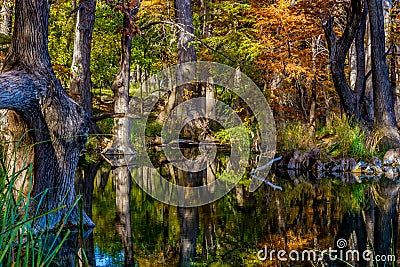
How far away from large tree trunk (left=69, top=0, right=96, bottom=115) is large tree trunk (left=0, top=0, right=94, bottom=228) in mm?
9100

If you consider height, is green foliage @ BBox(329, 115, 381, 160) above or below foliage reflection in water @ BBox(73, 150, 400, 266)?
above

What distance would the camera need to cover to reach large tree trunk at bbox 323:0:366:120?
1244 centimetres

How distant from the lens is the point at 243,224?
597 cm

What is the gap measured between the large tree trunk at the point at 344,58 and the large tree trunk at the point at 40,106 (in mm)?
8425

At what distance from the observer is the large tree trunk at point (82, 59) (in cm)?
1440

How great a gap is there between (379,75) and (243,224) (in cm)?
767

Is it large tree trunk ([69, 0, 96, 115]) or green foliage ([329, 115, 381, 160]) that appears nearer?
green foliage ([329, 115, 381, 160])

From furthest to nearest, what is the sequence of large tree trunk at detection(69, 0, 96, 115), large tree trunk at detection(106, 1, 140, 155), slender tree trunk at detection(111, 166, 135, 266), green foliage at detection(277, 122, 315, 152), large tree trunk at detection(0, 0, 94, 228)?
large tree trunk at detection(106, 1, 140, 155), large tree trunk at detection(69, 0, 96, 115), green foliage at detection(277, 122, 315, 152), large tree trunk at detection(0, 0, 94, 228), slender tree trunk at detection(111, 166, 135, 266)

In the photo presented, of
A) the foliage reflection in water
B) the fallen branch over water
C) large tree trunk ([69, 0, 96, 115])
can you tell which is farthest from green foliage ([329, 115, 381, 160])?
large tree trunk ([69, 0, 96, 115])

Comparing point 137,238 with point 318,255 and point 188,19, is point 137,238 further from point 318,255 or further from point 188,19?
point 188,19

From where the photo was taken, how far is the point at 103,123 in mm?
19312

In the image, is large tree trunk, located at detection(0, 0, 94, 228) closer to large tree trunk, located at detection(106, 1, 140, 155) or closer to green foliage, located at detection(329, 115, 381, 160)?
green foliage, located at detection(329, 115, 381, 160)

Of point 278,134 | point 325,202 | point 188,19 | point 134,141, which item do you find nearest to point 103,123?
point 134,141

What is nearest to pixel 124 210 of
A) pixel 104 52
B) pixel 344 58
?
pixel 344 58
